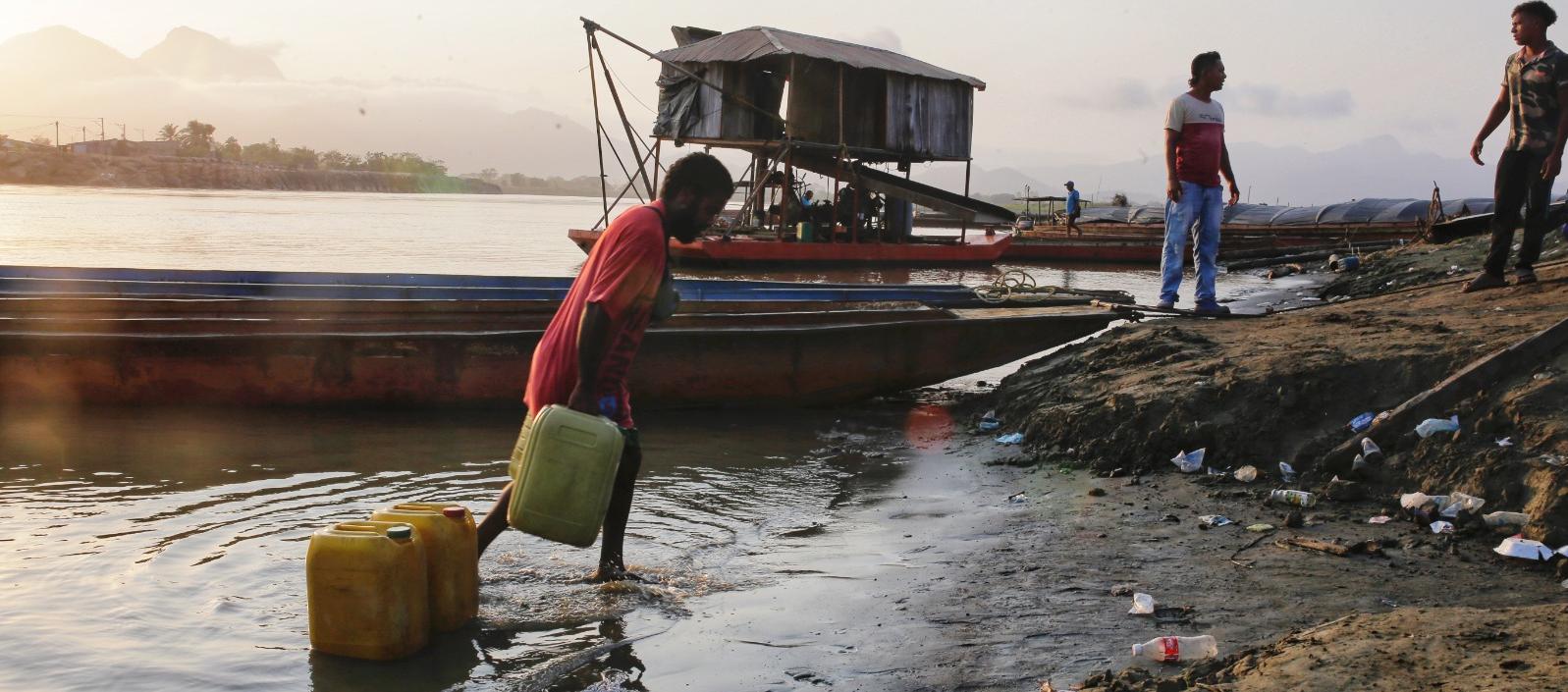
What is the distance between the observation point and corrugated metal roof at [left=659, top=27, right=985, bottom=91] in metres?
21.1

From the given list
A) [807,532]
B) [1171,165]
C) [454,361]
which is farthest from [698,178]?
[1171,165]

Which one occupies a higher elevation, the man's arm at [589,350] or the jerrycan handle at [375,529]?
the man's arm at [589,350]

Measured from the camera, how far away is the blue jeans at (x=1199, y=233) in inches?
311

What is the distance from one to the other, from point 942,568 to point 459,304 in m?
4.82

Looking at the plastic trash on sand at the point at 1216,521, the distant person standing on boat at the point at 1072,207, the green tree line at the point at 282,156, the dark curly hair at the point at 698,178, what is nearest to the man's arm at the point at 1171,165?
the plastic trash on sand at the point at 1216,521

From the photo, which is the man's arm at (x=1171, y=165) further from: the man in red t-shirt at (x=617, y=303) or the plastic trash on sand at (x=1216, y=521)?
the man in red t-shirt at (x=617, y=303)

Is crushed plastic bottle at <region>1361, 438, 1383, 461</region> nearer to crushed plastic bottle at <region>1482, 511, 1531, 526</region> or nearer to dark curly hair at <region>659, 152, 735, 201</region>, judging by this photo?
crushed plastic bottle at <region>1482, 511, 1531, 526</region>

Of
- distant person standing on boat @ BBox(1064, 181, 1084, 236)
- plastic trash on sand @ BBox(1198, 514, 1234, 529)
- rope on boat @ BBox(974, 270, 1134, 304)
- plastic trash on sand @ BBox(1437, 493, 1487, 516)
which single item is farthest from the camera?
distant person standing on boat @ BBox(1064, 181, 1084, 236)

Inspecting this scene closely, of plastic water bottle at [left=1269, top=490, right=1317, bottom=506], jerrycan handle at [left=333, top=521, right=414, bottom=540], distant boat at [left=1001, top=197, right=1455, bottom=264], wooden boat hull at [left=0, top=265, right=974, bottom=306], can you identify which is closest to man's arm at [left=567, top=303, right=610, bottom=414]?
jerrycan handle at [left=333, top=521, right=414, bottom=540]

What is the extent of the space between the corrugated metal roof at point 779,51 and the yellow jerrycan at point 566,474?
18.1m

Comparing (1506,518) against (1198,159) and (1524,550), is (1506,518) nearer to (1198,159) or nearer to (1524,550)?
(1524,550)

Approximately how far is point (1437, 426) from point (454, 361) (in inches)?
210

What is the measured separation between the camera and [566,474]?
3.42m

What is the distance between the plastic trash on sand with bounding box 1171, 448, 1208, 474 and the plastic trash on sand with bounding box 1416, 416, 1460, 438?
88cm
